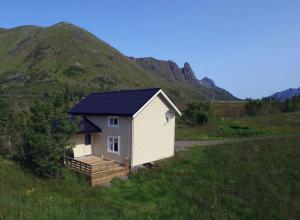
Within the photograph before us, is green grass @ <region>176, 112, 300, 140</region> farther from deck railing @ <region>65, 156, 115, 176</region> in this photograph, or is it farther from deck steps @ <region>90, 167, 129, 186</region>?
deck railing @ <region>65, 156, 115, 176</region>

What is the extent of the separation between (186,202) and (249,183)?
20.1 feet

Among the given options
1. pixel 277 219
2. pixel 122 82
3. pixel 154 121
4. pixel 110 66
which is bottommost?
pixel 277 219

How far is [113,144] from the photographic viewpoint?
2475cm

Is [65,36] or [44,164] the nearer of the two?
[44,164]

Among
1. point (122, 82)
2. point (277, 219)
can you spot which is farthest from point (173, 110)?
point (122, 82)

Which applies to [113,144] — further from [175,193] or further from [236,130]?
[236,130]

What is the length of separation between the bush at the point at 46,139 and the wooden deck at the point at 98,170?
1813mm

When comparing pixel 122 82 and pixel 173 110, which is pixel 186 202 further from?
pixel 122 82

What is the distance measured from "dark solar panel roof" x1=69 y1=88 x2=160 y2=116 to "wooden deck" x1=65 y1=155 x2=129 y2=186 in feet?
15.5

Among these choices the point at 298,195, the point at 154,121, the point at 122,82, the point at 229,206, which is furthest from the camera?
the point at 122,82

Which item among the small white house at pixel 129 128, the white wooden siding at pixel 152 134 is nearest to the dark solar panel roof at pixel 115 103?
the small white house at pixel 129 128

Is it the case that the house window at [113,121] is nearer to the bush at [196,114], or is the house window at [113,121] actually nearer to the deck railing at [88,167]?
the deck railing at [88,167]

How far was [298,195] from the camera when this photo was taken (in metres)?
18.4

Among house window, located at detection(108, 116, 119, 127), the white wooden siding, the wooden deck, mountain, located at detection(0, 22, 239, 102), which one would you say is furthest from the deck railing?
mountain, located at detection(0, 22, 239, 102)
